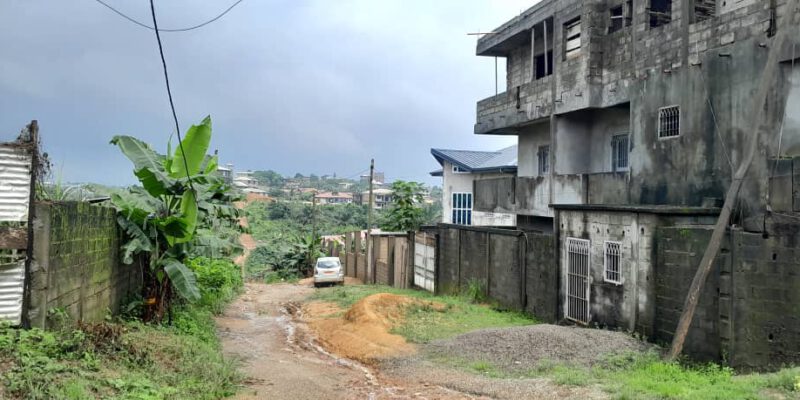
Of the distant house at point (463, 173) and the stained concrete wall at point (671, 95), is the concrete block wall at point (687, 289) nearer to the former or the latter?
the stained concrete wall at point (671, 95)

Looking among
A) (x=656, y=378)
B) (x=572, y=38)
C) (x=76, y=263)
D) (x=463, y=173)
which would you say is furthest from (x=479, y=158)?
(x=76, y=263)

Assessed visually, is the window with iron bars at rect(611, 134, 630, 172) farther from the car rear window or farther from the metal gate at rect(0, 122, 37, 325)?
the metal gate at rect(0, 122, 37, 325)

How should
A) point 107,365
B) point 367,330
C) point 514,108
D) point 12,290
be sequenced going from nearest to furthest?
point 12,290 < point 107,365 < point 367,330 < point 514,108

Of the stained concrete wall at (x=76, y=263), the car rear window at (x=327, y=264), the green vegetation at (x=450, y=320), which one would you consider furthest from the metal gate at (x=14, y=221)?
the car rear window at (x=327, y=264)

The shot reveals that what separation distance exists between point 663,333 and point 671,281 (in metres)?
1.04

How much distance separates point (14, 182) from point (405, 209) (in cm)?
2815

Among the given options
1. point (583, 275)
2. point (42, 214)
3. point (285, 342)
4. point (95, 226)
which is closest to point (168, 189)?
point (95, 226)

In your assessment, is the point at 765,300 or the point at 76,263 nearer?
the point at 76,263

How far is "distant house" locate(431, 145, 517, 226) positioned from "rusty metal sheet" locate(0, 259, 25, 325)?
27.2m

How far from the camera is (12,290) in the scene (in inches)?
288

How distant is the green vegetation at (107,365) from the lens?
6.26m

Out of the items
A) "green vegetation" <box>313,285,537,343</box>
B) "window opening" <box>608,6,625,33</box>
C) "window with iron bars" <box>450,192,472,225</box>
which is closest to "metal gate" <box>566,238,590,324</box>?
"green vegetation" <box>313,285,537,343</box>

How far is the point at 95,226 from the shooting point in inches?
380

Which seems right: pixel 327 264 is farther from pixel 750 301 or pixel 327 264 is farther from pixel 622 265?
pixel 750 301
